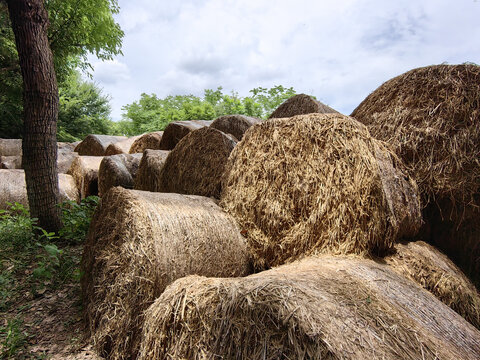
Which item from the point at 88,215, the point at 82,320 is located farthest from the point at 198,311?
the point at 88,215

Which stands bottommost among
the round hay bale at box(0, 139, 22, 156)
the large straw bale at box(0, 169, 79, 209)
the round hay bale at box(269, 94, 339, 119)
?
the large straw bale at box(0, 169, 79, 209)

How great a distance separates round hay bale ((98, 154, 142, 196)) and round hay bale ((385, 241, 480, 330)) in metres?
4.52

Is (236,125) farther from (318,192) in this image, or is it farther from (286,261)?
(286,261)

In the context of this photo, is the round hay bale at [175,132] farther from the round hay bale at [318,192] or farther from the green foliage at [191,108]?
the green foliage at [191,108]

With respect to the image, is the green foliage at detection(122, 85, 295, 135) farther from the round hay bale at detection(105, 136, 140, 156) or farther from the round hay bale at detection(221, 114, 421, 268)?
the round hay bale at detection(221, 114, 421, 268)

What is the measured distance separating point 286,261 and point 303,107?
7.55 feet

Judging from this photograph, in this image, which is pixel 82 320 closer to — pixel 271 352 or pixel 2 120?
pixel 271 352

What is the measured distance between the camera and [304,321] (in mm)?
1224

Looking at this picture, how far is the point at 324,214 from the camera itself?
247cm

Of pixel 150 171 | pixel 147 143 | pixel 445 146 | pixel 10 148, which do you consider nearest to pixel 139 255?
pixel 150 171

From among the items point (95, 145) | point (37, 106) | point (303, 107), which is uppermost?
point (303, 107)

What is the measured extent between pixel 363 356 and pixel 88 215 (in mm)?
4670

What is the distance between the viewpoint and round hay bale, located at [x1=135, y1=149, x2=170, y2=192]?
4.55 m

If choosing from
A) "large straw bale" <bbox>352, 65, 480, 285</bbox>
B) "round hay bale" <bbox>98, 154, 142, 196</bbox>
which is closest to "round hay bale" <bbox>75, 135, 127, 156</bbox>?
"round hay bale" <bbox>98, 154, 142, 196</bbox>
